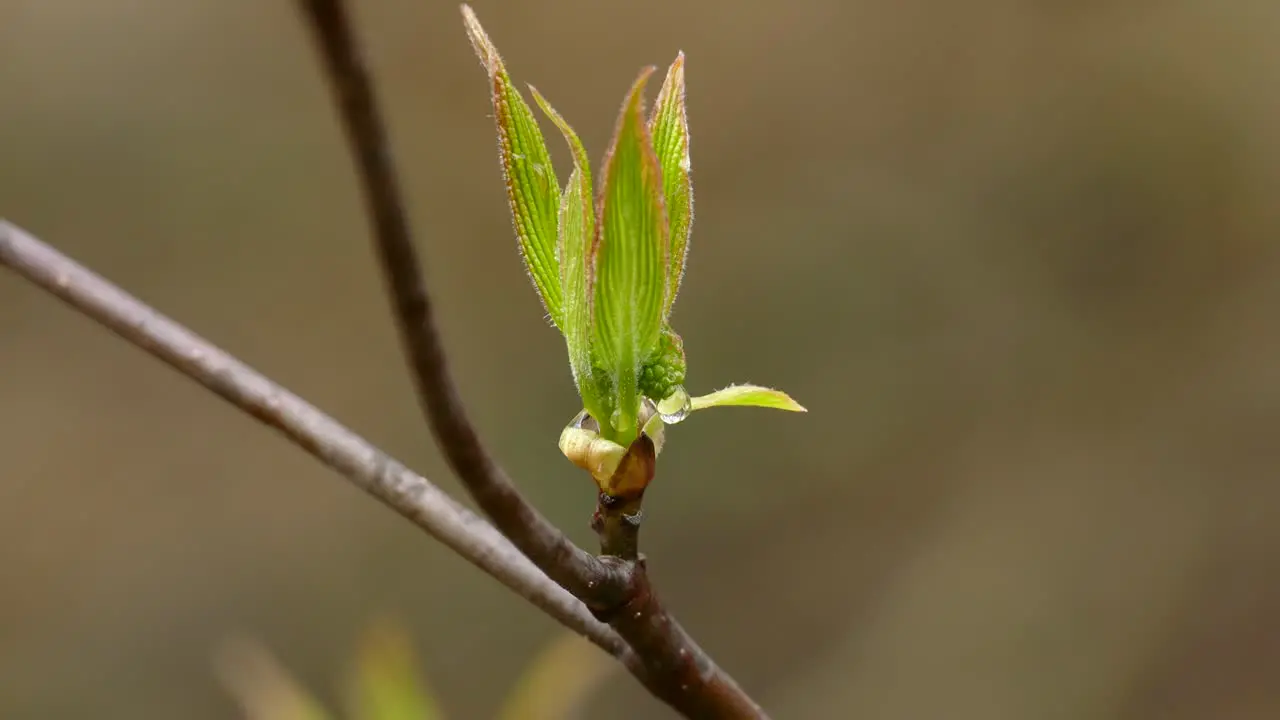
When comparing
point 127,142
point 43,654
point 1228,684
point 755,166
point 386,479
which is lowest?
point 1228,684

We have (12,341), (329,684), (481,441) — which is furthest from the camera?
(329,684)

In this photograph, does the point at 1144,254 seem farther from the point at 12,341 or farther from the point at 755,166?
the point at 12,341

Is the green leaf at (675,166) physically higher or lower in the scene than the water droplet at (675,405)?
higher

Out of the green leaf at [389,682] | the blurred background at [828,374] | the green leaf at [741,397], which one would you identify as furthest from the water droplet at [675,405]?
the blurred background at [828,374]

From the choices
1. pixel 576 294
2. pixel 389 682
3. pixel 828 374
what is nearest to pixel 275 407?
pixel 576 294

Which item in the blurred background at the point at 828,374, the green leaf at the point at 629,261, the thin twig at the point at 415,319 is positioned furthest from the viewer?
the blurred background at the point at 828,374

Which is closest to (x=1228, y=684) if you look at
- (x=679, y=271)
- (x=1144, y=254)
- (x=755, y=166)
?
(x=1144, y=254)

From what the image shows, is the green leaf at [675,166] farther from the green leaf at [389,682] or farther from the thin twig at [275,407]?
the green leaf at [389,682]
